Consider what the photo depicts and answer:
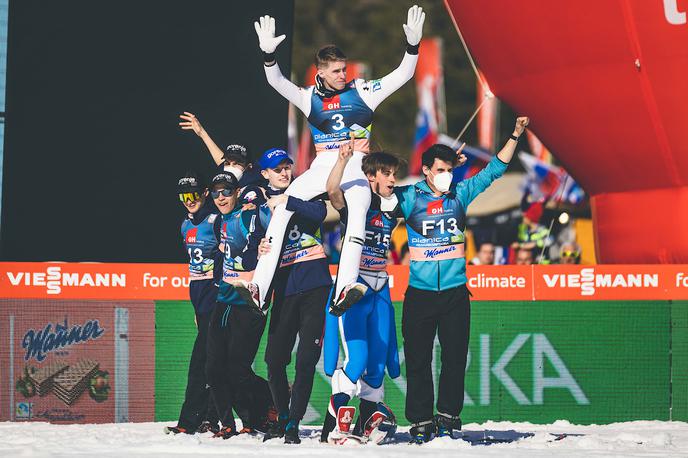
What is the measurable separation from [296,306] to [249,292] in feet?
1.48

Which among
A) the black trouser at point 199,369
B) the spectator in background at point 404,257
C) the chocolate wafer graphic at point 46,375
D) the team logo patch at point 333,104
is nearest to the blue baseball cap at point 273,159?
the team logo patch at point 333,104

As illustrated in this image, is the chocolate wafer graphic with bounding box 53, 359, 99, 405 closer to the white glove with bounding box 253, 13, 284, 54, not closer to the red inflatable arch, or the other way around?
the white glove with bounding box 253, 13, 284, 54

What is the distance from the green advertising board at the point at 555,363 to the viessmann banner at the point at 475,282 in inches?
3.8

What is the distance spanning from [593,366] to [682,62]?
3285 mm

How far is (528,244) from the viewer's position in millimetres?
18062

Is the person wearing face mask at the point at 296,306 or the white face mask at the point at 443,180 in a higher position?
the white face mask at the point at 443,180

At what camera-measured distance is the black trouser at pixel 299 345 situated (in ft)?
33.8

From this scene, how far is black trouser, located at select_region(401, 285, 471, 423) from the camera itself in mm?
10508

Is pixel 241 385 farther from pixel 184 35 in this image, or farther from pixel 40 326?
pixel 184 35

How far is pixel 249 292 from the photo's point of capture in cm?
1016

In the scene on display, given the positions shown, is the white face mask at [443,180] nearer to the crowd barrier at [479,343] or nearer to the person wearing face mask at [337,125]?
the person wearing face mask at [337,125]

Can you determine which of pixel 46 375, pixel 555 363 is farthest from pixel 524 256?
pixel 46 375

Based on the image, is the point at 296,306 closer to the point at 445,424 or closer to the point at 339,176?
the point at 339,176

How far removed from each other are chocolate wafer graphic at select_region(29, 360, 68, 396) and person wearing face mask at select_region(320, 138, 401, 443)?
3312mm
